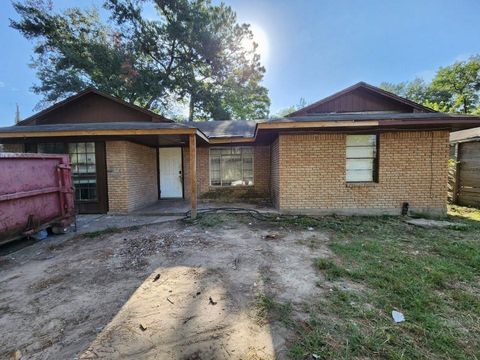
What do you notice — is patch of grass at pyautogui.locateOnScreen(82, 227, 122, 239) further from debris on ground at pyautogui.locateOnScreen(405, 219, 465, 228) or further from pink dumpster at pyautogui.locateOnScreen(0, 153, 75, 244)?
debris on ground at pyautogui.locateOnScreen(405, 219, 465, 228)

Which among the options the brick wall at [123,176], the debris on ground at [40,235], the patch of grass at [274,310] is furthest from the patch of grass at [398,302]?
the brick wall at [123,176]

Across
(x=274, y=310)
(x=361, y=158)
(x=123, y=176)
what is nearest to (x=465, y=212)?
(x=361, y=158)

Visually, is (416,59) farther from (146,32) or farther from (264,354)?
(264,354)

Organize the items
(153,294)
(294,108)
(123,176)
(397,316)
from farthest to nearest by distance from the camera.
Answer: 1. (294,108)
2. (123,176)
3. (153,294)
4. (397,316)

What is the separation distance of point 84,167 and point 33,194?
3239 mm

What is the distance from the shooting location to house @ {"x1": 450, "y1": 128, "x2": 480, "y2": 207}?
7730 mm

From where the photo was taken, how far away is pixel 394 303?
8.05 feet

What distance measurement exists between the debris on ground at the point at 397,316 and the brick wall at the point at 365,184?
4.48 meters

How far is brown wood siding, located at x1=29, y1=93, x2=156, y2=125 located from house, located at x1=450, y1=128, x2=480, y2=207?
12.5 metres

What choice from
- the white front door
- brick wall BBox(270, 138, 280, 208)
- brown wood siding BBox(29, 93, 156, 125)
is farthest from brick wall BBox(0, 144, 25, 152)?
brick wall BBox(270, 138, 280, 208)

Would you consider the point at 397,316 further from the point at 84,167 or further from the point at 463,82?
the point at 463,82

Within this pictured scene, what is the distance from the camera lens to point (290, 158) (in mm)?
6648

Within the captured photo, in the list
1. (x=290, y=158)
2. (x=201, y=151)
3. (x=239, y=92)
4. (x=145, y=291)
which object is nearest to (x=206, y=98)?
(x=239, y=92)

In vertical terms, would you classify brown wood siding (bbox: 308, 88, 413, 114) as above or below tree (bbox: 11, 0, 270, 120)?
below
